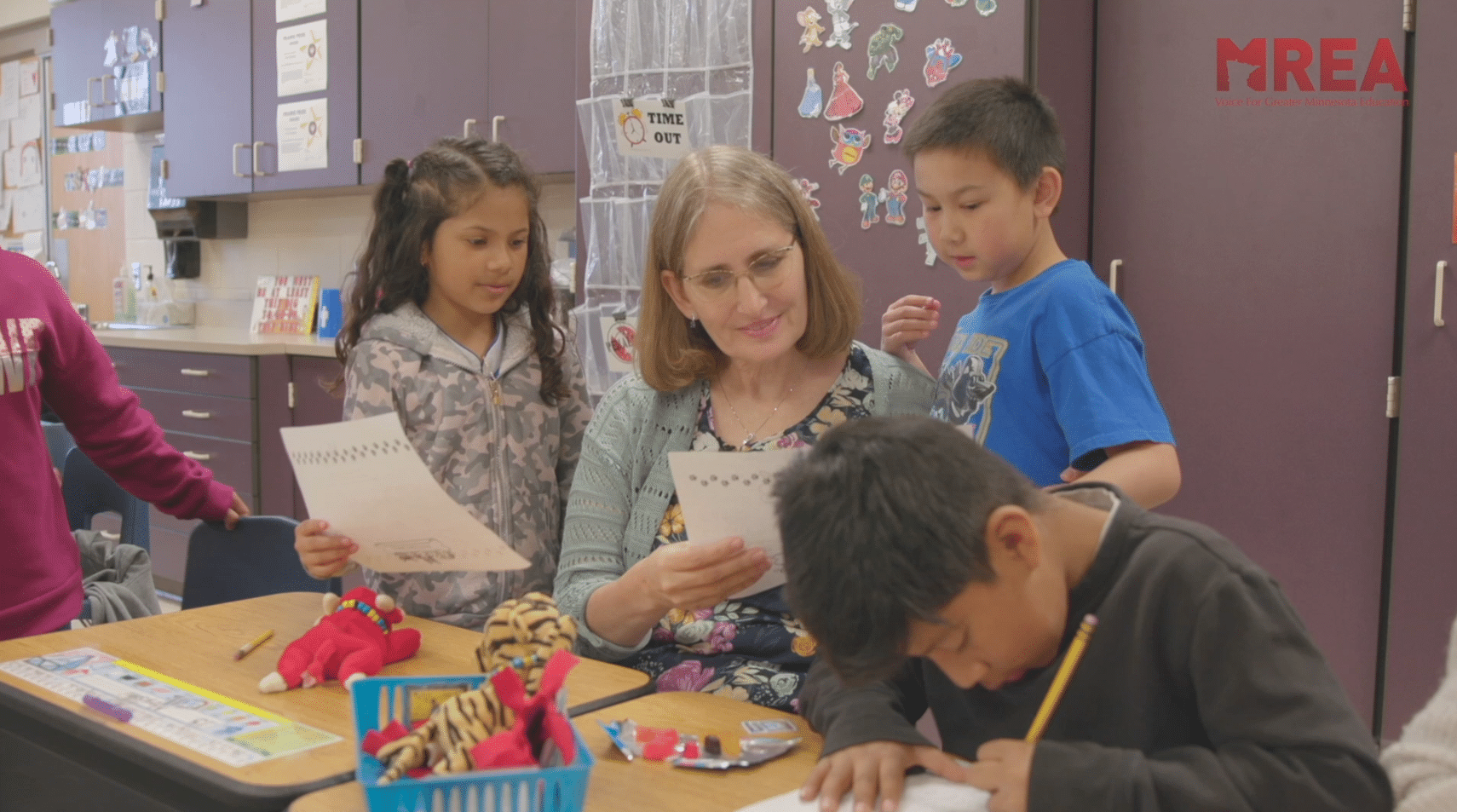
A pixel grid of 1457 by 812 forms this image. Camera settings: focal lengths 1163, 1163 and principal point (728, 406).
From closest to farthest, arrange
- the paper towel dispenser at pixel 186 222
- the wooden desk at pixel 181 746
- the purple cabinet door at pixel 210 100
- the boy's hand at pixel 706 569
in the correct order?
1. the wooden desk at pixel 181 746
2. the boy's hand at pixel 706 569
3. the purple cabinet door at pixel 210 100
4. the paper towel dispenser at pixel 186 222

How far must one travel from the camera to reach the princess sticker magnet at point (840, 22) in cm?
286

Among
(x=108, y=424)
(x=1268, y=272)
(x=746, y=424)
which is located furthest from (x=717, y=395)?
(x=1268, y=272)

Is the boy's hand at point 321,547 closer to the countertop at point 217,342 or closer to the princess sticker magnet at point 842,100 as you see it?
the princess sticker magnet at point 842,100

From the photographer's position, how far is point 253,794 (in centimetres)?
99

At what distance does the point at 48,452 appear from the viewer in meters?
1.88

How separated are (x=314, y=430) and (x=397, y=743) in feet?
1.68

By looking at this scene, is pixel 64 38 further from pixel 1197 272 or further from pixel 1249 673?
pixel 1249 673

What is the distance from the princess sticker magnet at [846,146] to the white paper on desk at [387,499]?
1.79m

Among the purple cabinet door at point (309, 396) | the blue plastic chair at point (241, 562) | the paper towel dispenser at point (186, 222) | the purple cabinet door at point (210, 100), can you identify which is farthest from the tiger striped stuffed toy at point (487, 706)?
the paper towel dispenser at point (186, 222)

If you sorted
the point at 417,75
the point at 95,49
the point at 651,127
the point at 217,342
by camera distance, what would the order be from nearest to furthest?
1. the point at 651,127
2. the point at 417,75
3. the point at 217,342
4. the point at 95,49

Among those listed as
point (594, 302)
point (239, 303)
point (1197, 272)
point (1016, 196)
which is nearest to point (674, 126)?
point (594, 302)

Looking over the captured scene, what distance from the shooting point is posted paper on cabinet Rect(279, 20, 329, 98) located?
15.0ft

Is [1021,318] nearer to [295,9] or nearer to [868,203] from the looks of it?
[868,203]

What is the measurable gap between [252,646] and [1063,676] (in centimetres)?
100
